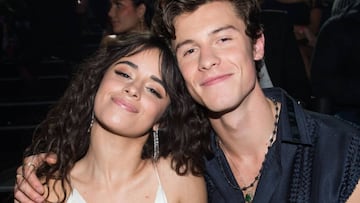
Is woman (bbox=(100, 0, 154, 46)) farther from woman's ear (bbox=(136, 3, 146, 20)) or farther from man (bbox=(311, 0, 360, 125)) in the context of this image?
man (bbox=(311, 0, 360, 125))

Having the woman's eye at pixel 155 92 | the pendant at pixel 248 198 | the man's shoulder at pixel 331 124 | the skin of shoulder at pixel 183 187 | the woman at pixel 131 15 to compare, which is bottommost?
the skin of shoulder at pixel 183 187

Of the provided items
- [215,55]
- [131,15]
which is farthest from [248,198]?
[131,15]

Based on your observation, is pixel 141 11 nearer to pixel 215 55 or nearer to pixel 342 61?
pixel 342 61

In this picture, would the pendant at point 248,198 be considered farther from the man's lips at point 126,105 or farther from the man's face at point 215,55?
the man's lips at point 126,105

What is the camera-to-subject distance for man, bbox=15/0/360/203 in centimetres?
194

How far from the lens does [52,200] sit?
90.1 inches

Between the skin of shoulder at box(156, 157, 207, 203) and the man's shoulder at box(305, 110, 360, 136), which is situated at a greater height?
→ the man's shoulder at box(305, 110, 360, 136)

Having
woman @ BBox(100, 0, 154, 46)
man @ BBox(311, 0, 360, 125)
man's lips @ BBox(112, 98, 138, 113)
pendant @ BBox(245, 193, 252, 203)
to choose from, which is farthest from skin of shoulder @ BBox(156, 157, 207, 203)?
woman @ BBox(100, 0, 154, 46)

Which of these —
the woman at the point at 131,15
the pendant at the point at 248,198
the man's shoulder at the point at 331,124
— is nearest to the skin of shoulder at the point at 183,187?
the pendant at the point at 248,198

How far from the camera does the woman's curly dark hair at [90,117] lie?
2.32 metres

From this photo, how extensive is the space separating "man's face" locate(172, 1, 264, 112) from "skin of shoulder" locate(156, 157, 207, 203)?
433mm

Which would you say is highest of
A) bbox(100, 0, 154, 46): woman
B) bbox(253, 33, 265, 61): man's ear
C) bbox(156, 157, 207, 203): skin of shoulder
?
bbox(253, 33, 265, 61): man's ear

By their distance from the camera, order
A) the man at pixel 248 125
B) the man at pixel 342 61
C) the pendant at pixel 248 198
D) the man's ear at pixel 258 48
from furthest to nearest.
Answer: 1. the man at pixel 342 61
2. the man's ear at pixel 258 48
3. the pendant at pixel 248 198
4. the man at pixel 248 125

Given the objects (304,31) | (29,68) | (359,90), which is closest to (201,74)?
(359,90)
